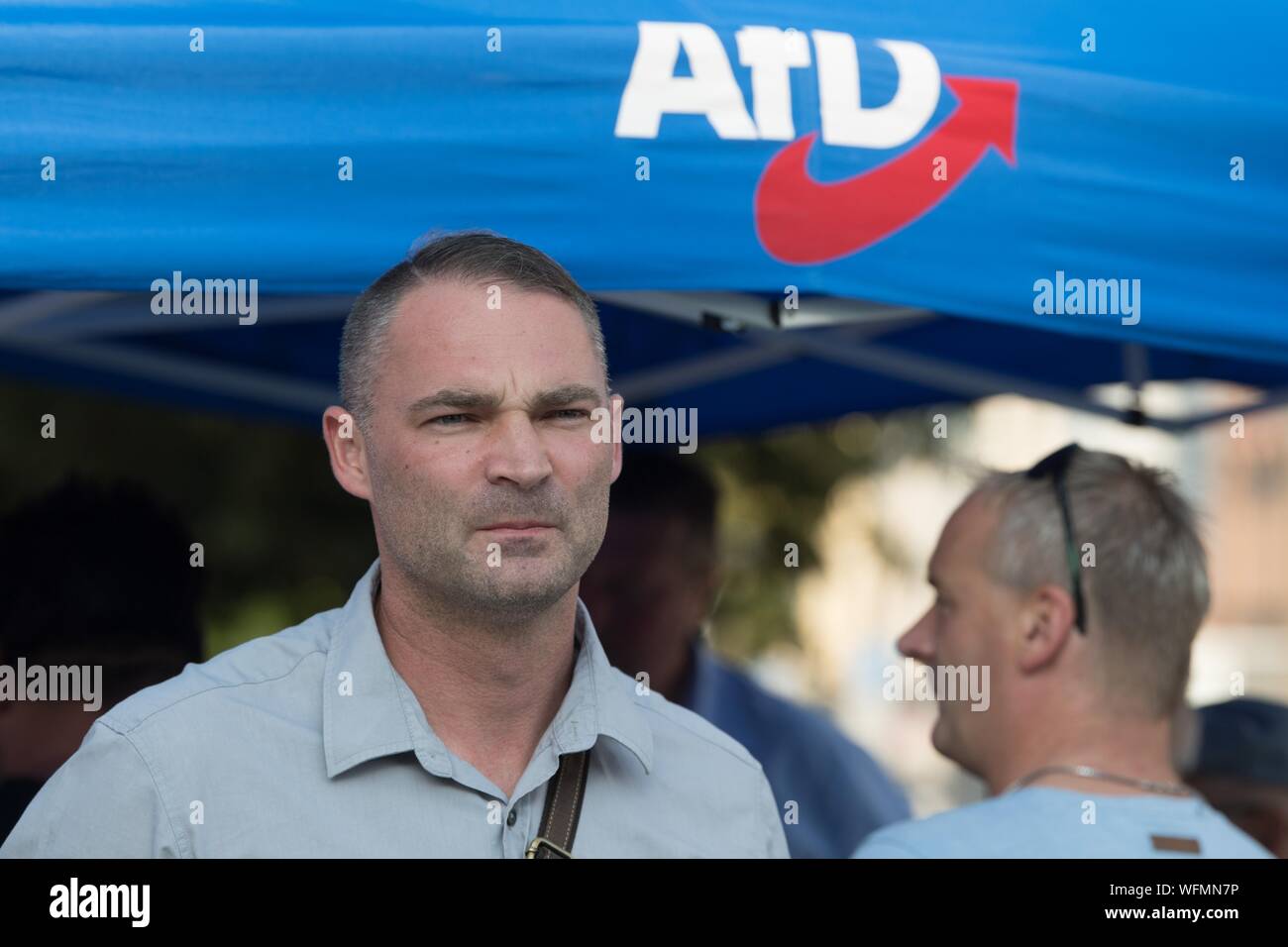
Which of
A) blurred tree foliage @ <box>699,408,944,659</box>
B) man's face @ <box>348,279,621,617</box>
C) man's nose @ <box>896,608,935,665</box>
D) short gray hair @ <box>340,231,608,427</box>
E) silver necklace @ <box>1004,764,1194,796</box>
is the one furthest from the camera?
blurred tree foliage @ <box>699,408,944,659</box>

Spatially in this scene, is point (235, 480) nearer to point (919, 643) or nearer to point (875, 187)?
point (919, 643)

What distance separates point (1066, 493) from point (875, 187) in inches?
23.0

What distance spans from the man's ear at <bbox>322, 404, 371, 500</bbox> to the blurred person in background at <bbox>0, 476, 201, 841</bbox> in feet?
3.97

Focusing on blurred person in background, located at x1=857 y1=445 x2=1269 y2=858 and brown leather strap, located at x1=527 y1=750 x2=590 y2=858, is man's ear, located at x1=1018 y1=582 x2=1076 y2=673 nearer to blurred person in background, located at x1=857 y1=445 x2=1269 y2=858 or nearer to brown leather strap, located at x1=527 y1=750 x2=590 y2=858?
blurred person in background, located at x1=857 y1=445 x2=1269 y2=858

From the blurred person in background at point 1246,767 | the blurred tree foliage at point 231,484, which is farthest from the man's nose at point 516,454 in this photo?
the blurred tree foliage at point 231,484

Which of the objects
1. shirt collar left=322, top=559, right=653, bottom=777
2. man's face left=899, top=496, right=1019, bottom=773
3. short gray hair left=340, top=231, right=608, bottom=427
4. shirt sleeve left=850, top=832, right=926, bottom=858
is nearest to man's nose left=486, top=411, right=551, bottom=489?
short gray hair left=340, top=231, right=608, bottom=427

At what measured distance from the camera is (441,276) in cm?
220

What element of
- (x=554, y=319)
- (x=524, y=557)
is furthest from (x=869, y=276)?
(x=524, y=557)

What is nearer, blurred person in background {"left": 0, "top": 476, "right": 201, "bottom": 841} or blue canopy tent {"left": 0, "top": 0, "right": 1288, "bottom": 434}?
blue canopy tent {"left": 0, "top": 0, "right": 1288, "bottom": 434}

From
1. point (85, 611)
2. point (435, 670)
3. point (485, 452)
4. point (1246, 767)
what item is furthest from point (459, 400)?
point (1246, 767)

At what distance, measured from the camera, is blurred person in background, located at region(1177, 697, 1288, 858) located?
3521mm

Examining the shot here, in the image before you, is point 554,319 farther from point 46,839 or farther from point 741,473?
point 741,473

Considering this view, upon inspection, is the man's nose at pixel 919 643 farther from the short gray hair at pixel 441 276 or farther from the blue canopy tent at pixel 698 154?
the short gray hair at pixel 441 276
